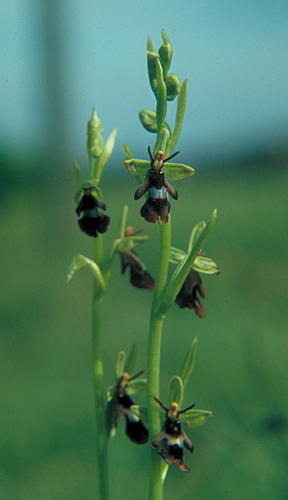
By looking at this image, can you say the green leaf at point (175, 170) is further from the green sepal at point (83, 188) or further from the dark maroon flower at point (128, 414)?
the dark maroon flower at point (128, 414)

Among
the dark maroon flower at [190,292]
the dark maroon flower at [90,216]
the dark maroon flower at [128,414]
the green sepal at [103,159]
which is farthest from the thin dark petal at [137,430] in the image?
the green sepal at [103,159]

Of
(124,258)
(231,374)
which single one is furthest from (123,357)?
(231,374)

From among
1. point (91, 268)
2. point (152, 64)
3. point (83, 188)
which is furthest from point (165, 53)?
point (91, 268)

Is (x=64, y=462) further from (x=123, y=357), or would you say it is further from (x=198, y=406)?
(x=123, y=357)

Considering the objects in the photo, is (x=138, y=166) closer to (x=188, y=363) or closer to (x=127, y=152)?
(x=127, y=152)

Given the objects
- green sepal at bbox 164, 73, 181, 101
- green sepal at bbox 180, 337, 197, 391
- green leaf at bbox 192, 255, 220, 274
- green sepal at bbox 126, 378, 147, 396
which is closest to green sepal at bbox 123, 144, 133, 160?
green sepal at bbox 164, 73, 181, 101

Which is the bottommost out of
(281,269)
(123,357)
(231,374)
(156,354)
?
(281,269)
